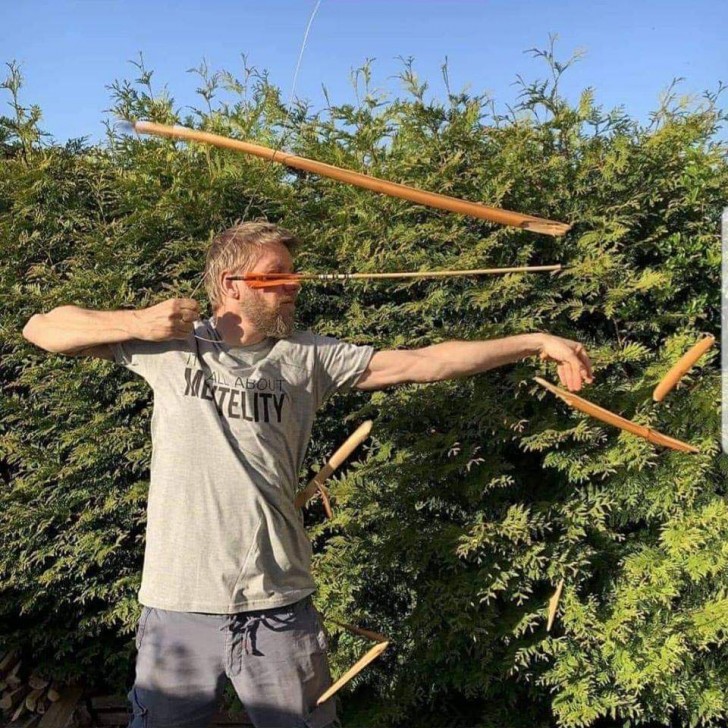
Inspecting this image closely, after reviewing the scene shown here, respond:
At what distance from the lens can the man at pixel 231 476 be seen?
1.67 meters

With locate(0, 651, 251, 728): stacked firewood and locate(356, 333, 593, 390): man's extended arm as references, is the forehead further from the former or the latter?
locate(0, 651, 251, 728): stacked firewood

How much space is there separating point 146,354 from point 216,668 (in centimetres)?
78

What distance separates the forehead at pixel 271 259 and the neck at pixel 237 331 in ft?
0.47

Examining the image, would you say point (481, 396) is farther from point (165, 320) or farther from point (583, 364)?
point (165, 320)

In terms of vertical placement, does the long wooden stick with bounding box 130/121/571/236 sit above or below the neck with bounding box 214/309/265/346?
above

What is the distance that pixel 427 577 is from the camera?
8.54ft

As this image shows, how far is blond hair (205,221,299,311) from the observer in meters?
1.83

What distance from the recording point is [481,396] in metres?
2.45

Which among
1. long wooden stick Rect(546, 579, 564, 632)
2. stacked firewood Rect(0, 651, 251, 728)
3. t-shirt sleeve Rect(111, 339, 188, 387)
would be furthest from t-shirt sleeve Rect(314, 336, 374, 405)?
stacked firewood Rect(0, 651, 251, 728)

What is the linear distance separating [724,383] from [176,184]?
6.68 ft

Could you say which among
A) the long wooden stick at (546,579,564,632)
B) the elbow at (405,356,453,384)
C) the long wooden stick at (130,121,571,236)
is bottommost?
the long wooden stick at (546,579,564,632)

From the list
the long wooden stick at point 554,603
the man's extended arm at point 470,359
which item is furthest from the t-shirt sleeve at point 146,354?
the long wooden stick at point 554,603

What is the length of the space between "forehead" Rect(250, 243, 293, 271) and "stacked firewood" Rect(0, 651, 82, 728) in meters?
2.36

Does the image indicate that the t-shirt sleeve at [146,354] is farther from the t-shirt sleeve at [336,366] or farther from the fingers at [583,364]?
the fingers at [583,364]
